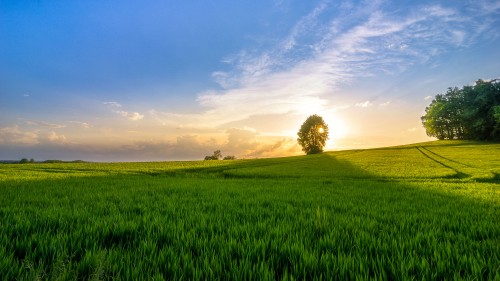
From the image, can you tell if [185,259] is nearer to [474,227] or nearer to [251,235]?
[251,235]

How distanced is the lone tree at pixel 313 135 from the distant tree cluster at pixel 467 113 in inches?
1403

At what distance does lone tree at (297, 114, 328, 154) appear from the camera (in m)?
99.6

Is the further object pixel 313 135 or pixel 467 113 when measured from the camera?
pixel 313 135

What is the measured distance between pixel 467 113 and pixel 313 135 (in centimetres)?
4467

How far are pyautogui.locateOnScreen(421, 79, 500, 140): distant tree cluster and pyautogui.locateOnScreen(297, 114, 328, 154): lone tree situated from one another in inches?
1403

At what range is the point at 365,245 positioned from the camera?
4203 mm

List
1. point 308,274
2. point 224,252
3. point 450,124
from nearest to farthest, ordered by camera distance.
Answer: point 308,274 → point 224,252 → point 450,124

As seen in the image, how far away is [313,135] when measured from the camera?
100m

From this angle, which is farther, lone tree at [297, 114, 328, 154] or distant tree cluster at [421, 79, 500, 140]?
lone tree at [297, 114, 328, 154]

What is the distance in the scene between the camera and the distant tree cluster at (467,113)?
7212cm

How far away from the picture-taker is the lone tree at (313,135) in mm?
99562

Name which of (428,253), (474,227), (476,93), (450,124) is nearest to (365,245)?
(428,253)

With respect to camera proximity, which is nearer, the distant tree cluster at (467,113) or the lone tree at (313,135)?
the distant tree cluster at (467,113)

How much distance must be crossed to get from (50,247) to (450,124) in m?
114
